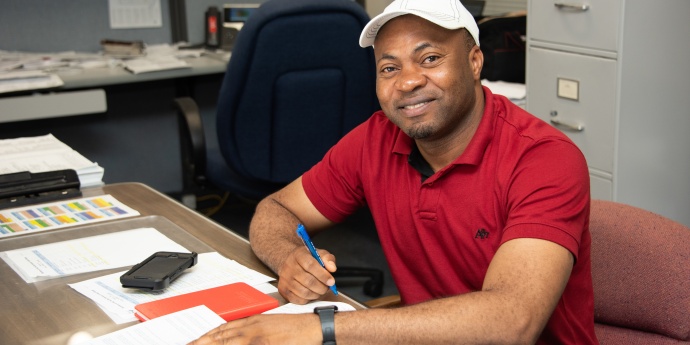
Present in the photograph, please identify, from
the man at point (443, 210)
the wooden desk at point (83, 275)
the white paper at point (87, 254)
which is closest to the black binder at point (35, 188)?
the wooden desk at point (83, 275)

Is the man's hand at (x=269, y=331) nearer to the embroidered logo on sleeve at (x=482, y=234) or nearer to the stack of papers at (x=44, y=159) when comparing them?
the embroidered logo on sleeve at (x=482, y=234)

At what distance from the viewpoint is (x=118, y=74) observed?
10.0ft

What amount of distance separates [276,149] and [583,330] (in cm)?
141

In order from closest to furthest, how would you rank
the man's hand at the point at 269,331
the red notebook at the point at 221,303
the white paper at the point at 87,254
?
the man's hand at the point at 269,331, the red notebook at the point at 221,303, the white paper at the point at 87,254

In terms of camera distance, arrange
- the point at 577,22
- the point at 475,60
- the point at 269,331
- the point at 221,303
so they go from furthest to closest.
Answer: the point at 577,22 < the point at 475,60 < the point at 221,303 < the point at 269,331

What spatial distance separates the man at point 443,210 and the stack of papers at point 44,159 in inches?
16.4

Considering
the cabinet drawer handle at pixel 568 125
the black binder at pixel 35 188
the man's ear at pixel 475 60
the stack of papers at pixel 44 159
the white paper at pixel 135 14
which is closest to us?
the man's ear at pixel 475 60

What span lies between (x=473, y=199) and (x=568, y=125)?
4.51 ft

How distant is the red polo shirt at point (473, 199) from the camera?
50.4 inches

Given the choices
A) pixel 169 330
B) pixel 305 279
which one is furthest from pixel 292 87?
pixel 169 330

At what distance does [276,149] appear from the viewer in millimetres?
2615

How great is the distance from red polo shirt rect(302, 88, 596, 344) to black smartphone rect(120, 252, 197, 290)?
367 millimetres

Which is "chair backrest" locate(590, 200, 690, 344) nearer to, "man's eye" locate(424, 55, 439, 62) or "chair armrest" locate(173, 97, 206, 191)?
"man's eye" locate(424, 55, 439, 62)

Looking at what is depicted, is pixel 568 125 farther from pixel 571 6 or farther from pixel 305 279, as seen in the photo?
pixel 305 279
